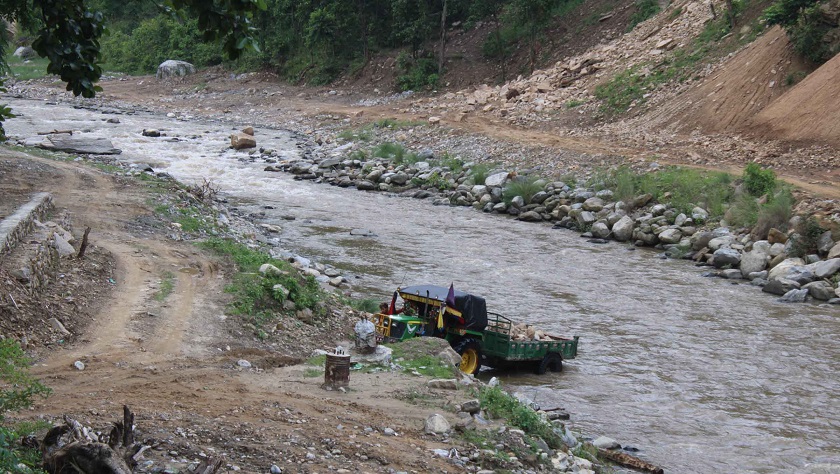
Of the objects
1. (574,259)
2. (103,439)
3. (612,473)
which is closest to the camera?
(103,439)

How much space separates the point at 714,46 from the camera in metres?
33.5

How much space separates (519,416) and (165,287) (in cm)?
628

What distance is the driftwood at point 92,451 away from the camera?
18.1ft

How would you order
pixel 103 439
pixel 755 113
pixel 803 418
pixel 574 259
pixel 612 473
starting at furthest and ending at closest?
pixel 755 113
pixel 574 259
pixel 803 418
pixel 612 473
pixel 103 439

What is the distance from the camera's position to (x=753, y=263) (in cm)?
2020

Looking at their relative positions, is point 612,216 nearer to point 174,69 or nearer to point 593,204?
point 593,204

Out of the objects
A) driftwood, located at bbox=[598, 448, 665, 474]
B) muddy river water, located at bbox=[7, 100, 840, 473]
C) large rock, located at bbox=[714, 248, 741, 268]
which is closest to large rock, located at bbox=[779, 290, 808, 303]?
muddy river water, located at bbox=[7, 100, 840, 473]

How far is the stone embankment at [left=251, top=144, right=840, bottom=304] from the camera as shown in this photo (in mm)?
19375

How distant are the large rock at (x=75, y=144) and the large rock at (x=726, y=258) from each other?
70.0 ft

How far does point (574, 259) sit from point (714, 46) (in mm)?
16608

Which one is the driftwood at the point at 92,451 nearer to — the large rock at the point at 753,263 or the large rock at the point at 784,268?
the large rock at the point at 784,268

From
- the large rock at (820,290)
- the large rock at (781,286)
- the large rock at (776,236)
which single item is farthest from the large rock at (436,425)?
the large rock at (776,236)

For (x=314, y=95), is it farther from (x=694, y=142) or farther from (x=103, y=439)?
(x=103, y=439)

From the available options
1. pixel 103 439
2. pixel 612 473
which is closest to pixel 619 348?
pixel 612 473
